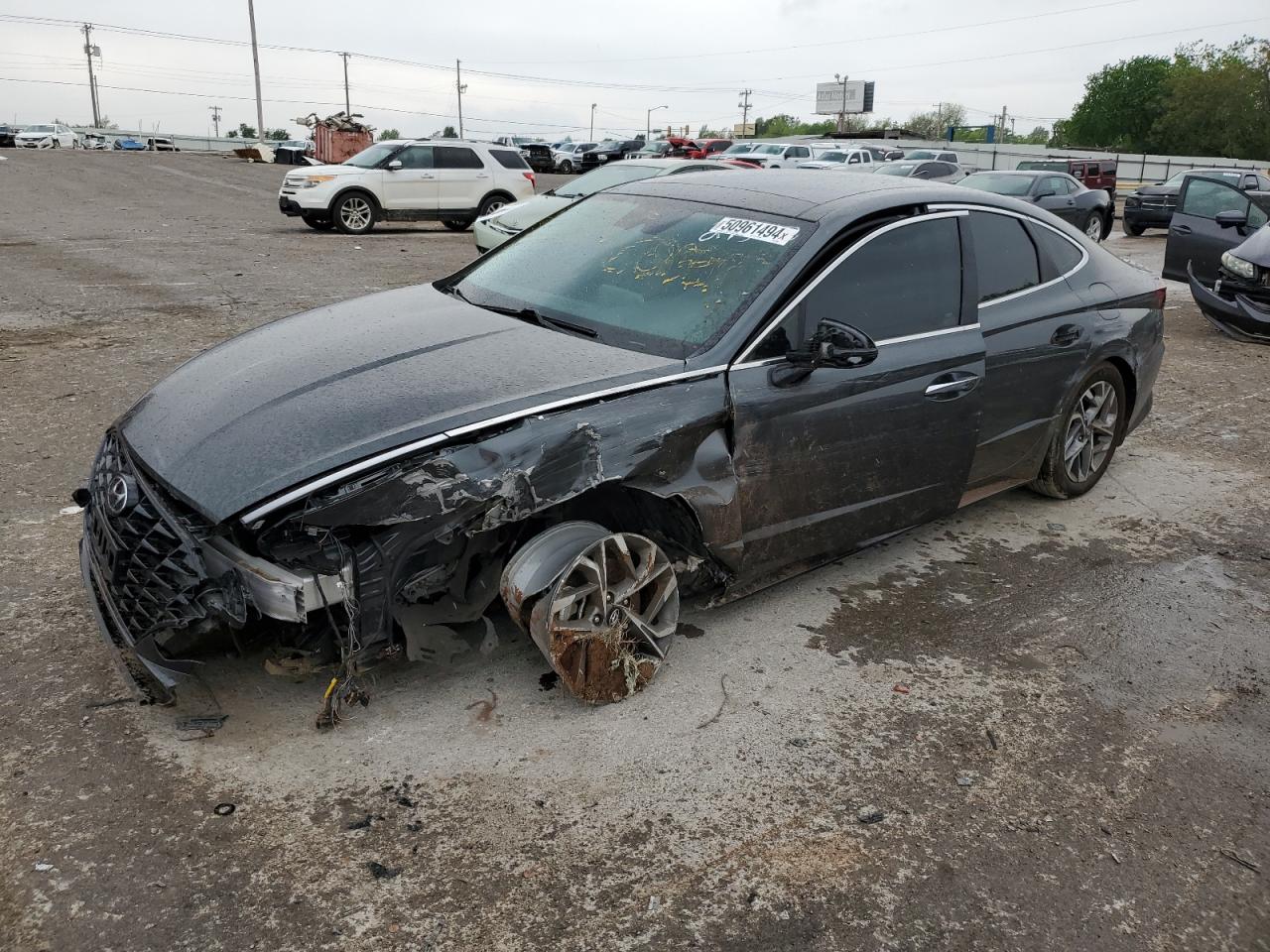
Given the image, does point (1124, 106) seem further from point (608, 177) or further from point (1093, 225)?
point (608, 177)

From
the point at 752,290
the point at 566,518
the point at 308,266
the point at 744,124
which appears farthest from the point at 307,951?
the point at 744,124

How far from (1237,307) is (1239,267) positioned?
385 millimetres

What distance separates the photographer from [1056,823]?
9.29ft

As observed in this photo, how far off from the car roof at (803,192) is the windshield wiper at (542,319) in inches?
34.9

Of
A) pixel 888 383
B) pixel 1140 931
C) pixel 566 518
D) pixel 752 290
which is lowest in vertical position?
pixel 1140 931

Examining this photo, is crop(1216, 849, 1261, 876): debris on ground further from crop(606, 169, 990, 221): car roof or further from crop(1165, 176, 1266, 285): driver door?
crop(1165, 176, 1266, 285): driver door

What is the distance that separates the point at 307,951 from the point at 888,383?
2.73 meters

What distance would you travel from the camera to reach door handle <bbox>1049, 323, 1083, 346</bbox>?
4637mm

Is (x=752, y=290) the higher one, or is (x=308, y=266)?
(x=752, y=290)

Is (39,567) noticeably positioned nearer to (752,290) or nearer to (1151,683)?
(752,290)

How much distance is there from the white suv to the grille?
15.2 metres

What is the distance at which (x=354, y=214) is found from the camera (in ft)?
57.3

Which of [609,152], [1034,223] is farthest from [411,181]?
[609,152]

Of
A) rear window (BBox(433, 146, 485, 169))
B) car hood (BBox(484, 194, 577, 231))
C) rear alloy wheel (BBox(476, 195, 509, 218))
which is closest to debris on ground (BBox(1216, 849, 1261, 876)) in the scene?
car hood (BBox(484, 194, 577, 231))
